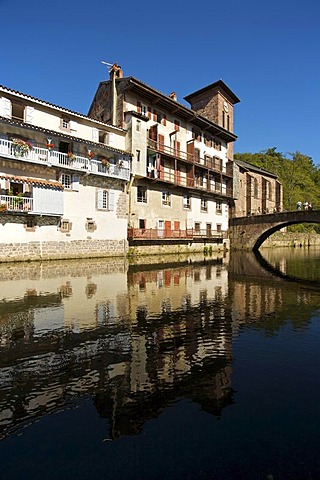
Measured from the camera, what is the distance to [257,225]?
46.2m

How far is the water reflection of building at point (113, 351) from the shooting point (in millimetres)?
4805

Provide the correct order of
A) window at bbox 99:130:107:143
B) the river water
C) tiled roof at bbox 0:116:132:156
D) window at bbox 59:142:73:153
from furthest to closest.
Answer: window at bbox 99:130:107:143 → window at bbox 59:142:73:153 → tiled roof at bbox 0:116:132:156 → the river water

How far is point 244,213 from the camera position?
55188 millimetres

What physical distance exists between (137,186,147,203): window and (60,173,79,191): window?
8464 millimetres

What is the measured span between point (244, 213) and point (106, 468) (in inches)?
2154

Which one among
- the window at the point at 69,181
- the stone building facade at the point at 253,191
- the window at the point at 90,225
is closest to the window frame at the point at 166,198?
the window at the point at 90,225

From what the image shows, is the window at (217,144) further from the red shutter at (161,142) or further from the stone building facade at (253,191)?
the red shutter at (161,142)

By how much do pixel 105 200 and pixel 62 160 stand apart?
5706 millimetres

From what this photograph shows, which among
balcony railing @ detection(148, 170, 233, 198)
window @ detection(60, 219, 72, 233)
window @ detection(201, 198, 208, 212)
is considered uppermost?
balcony railing @ detection(148, 170, 233, 198)

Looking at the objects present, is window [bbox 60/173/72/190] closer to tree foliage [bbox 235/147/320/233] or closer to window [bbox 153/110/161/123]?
window [bbox 153/110/161/123]

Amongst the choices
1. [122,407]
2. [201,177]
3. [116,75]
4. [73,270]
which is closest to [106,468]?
[122,407]

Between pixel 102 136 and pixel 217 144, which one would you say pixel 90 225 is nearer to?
pixel 102 136

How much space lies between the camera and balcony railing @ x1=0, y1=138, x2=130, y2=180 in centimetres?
2306

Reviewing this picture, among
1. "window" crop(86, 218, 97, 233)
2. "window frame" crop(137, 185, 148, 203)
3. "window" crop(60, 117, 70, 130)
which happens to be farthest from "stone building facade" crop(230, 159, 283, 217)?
"window" crop(60, 117, 70, 130)
